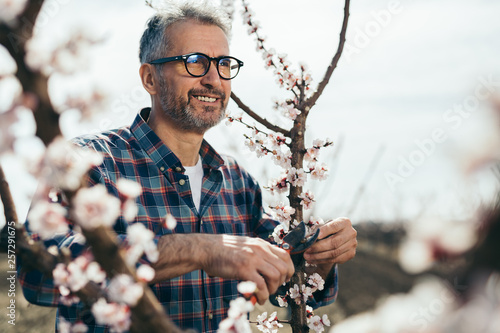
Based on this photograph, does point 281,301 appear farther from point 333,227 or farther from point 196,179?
point 196,179

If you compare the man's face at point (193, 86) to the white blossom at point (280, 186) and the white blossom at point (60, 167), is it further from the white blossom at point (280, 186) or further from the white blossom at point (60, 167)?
the white blossom at point (60, 167)

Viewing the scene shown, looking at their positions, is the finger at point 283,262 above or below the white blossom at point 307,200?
above

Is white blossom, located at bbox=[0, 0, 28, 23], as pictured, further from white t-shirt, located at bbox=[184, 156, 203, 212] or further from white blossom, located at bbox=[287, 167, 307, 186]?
white t-shirt, located at bbox=[184, 156, 203, 212]

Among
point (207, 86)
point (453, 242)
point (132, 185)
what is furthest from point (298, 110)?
point (453, 242)

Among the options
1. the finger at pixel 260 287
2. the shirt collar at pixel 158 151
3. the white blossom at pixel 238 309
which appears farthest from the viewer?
the shirt collar at pixel 158 151

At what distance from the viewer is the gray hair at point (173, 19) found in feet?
7.96

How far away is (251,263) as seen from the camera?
1.11 metres

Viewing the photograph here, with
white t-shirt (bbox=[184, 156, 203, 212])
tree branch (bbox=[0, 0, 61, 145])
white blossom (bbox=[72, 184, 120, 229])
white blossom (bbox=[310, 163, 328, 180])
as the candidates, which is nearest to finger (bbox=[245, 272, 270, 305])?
white blossom (bbox=[72, 184, 120, 229])

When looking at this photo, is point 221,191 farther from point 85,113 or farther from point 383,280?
point 383,280

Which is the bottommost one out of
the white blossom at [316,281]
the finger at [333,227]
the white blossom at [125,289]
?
the white blossom at [316,281]

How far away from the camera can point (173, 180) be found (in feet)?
7.23

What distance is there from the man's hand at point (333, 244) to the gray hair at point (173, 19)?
144 centimetres

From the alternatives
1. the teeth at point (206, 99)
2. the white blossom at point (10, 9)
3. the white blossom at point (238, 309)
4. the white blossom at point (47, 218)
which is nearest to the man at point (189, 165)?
the teeth at point (206, 99)

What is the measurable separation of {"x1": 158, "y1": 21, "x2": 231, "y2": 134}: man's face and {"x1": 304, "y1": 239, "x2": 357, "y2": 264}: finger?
104cm
